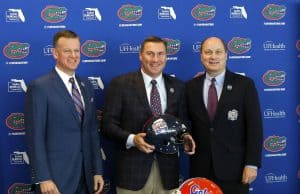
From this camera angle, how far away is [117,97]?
296cm

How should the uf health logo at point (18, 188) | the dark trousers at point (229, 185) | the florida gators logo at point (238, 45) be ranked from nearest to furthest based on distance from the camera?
the dark trousers at point (229, 185), the uf health logo at point (18, 188), the florida gators logo at point (238, 45)

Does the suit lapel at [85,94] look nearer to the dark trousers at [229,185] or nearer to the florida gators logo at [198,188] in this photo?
the florida gators logo at [198,188]

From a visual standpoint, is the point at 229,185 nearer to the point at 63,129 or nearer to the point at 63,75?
the point at 63,129

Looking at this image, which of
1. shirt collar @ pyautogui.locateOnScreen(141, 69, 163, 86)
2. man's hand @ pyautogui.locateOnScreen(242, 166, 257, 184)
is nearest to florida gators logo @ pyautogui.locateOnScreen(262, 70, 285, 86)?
man's hand @ pyautogui.locateOnScreen(242, 166, 257, 184)

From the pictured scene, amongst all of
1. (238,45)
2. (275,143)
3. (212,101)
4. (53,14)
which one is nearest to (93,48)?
(53,14)

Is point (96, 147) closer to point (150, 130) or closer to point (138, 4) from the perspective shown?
point (150, 130)

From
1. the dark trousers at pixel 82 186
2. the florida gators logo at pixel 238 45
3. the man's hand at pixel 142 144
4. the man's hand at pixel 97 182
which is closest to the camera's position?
the man's hand at pixel 142 144

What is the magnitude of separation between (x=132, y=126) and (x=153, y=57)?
1.70 feet

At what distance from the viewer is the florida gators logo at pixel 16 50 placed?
3.44 m

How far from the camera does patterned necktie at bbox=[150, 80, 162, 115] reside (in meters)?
2.94

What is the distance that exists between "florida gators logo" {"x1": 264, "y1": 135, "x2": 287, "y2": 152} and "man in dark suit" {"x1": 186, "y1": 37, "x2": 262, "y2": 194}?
40.8 inches

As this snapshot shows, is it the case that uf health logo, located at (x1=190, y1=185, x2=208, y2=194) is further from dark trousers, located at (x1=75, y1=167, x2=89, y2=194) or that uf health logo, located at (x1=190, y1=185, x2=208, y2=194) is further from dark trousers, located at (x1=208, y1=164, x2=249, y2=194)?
dark trousers, located at (x1=75, y1=167, x2=89, y2=194)

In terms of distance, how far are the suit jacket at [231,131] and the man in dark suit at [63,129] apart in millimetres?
779

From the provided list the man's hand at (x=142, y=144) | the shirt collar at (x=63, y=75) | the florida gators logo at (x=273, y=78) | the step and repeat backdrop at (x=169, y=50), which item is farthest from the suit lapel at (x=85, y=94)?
the florida gators logo at (x=273, y=78)
